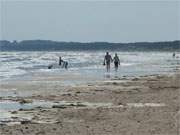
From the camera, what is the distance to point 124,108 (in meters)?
16.2

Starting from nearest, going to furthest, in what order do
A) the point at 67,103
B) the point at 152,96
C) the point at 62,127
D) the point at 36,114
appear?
the point at 62,127, the point at 36,114, the point at 67,103, the point at 152,96

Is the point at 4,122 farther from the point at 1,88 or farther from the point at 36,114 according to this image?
the point at 1,88

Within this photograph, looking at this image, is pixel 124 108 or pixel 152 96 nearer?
pixel 124 108

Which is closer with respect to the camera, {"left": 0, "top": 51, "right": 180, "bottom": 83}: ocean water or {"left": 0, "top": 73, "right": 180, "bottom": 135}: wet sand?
{"left": 0, "top": 73, "right": 180, "bottom": 135}: wet sand

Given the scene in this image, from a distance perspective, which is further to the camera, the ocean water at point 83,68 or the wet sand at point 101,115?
the ocean water at point 83,68

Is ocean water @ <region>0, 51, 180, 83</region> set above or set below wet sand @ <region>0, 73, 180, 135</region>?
below

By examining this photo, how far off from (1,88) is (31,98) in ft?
18.9

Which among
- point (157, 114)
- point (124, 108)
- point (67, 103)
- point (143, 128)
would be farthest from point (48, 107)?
point (143, 128)

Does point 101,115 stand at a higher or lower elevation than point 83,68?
higher

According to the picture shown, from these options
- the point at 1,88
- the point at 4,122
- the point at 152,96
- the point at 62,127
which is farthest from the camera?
the point at 1,88

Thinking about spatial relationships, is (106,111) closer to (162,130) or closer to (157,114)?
(157,114)

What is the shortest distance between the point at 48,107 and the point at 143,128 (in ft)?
18.1

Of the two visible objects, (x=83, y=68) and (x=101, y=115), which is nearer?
(x=101, y=115)

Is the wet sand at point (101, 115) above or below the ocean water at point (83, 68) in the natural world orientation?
above
